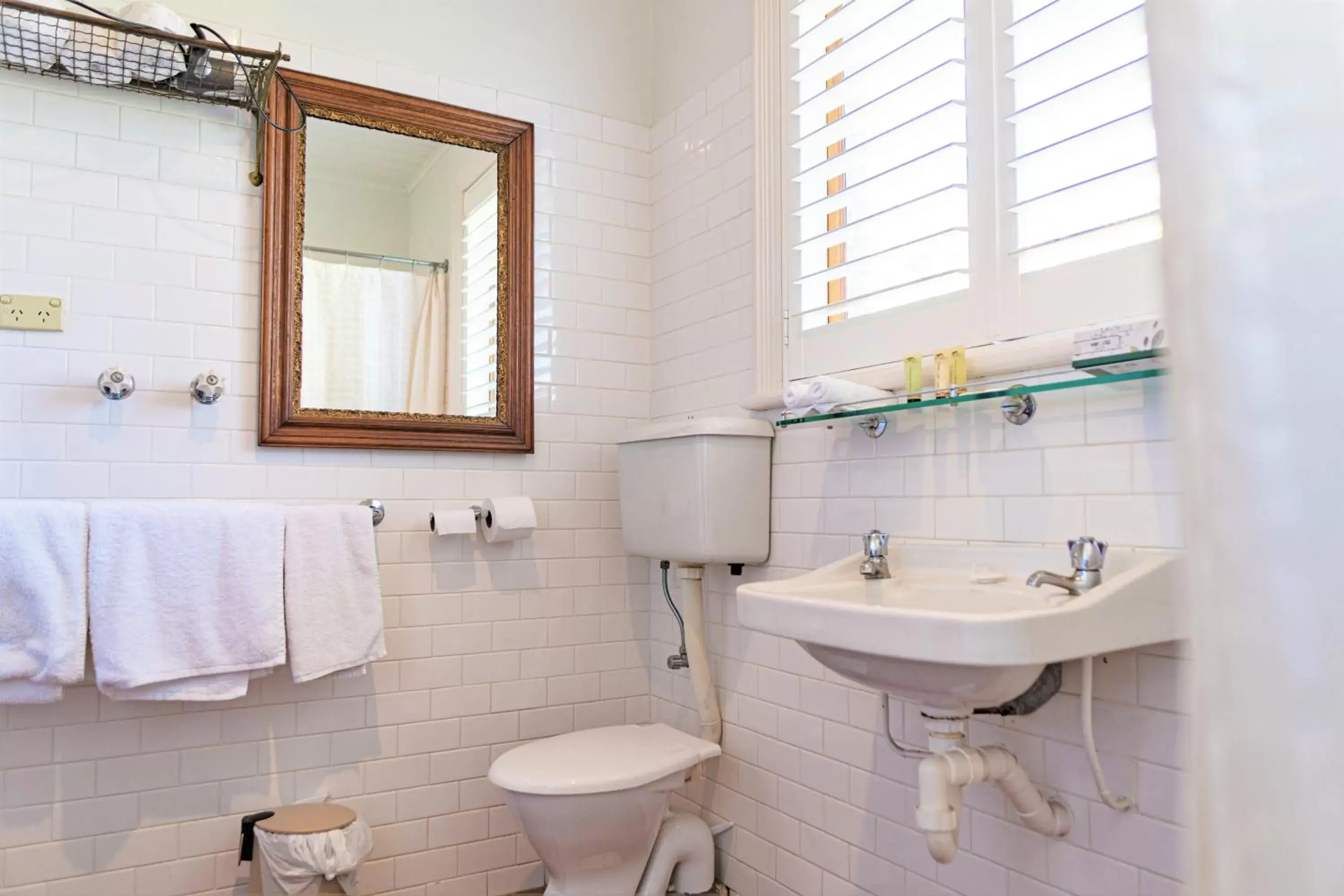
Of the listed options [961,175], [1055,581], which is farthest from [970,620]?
[961,175]

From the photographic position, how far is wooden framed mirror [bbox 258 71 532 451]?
239 centimetres

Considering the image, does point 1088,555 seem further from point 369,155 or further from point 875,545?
point 369,155

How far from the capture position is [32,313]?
211cm

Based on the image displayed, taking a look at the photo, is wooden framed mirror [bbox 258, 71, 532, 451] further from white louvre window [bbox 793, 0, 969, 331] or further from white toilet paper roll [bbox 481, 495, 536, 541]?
white louvre window [bbox 793, 0, 969, 331]

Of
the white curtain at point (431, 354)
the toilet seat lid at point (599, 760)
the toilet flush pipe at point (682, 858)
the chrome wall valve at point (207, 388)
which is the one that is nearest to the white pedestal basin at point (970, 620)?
the toilet seat lid at point (599, 760)

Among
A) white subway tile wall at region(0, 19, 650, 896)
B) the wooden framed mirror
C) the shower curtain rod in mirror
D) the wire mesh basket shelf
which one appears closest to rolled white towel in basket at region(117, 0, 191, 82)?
the wire mesh basket shelf

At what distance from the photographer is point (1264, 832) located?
124mm

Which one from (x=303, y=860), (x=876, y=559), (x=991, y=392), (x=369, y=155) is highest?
(x=369, y=155)

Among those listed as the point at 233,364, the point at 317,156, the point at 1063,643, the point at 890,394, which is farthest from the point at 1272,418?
the point at 317,156

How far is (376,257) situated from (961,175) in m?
1.55

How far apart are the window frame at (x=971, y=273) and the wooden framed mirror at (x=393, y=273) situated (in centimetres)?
77

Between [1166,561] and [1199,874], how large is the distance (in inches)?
56.8

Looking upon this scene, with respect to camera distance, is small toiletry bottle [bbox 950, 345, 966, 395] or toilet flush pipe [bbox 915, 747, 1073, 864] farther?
small toiletry bottle [bbox 950, 345, 966, 395]

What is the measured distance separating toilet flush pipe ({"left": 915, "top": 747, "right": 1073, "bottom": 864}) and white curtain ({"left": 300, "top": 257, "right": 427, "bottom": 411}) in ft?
5.60
